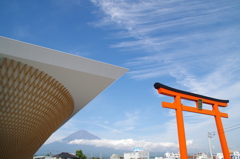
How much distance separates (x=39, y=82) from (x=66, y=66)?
206cm

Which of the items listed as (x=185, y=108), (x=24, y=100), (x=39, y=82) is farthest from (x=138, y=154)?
(x=39, y=82)

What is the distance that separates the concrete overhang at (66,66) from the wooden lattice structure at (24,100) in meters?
0.54

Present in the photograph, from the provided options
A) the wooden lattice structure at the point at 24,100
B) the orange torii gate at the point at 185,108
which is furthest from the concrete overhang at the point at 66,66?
the orange torii gate at the point at 185,108

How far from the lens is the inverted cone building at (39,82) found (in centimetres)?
770

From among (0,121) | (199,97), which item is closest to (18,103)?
(0,121)

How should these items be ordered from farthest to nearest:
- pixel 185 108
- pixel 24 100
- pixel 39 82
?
1. pixel 185 108
2. pixel 24 100
3. pixel 39 82

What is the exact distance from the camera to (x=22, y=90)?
9445mm

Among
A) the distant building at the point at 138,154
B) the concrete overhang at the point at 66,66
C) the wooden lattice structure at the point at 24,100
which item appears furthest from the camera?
the distant building at the point at 138,154

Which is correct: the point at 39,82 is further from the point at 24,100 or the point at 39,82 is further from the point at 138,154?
the point at 138,154

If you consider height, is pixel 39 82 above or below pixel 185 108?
below

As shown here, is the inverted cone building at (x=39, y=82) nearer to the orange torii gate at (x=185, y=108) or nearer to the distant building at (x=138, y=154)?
the orange torii gate at (x=185, y=108)

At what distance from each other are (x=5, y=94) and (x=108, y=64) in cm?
557

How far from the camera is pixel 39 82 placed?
9281mm

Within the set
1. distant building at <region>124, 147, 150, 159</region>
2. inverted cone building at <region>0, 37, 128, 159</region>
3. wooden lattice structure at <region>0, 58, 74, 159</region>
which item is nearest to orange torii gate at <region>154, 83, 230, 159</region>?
inverted cone building at <region>0, 37, 128, 159</region>
